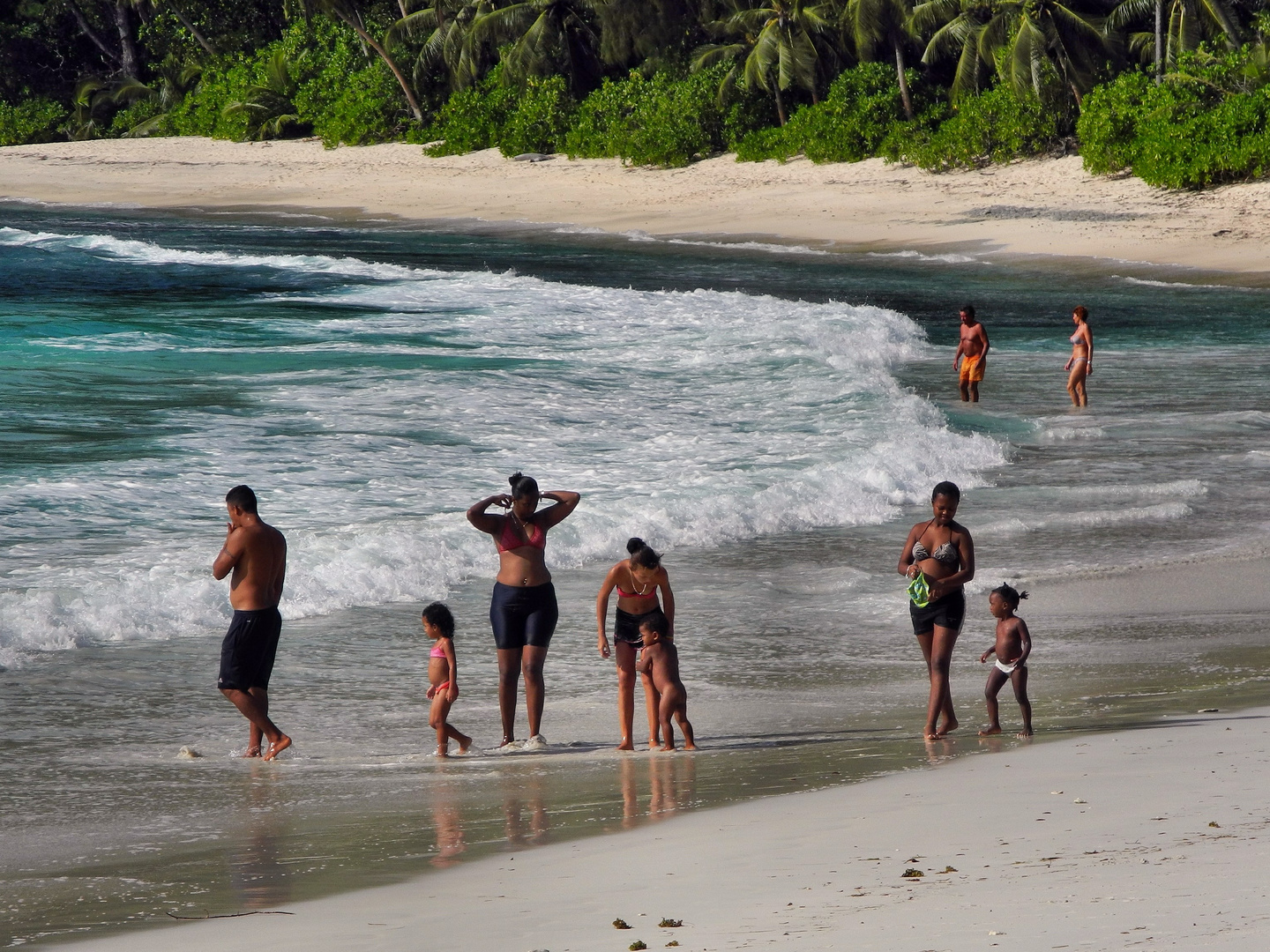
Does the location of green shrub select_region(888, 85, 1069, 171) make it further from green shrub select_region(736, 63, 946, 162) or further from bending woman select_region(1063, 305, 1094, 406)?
bending woman select_region(1063, 305, 1094, 406)

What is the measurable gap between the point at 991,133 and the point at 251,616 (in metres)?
33.3

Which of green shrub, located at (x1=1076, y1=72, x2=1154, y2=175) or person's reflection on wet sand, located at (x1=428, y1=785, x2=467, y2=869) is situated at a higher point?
green shrub, located at (x1=1076, y1=72, x2=1154, y2=175)

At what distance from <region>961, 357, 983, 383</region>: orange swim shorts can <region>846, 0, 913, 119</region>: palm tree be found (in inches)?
970

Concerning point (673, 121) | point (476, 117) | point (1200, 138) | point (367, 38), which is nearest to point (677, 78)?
point (673, 121)

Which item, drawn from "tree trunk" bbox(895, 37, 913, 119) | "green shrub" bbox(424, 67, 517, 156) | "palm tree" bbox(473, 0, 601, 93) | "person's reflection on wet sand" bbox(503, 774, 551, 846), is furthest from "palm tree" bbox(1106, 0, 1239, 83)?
"person's reflection on wet sand" bbox(503, 774, 551, 846)

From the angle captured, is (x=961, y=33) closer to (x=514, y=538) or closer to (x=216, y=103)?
(x=216, y=103)

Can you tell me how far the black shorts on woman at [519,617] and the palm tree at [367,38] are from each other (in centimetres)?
4691

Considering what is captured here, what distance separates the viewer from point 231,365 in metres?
19.9

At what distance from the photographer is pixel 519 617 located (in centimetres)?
766

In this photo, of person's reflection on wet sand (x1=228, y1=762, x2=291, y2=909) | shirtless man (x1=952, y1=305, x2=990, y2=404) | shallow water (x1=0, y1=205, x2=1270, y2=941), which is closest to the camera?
person's reflection on wet sand (x1=228, y1=762, x2=291, y2=909)

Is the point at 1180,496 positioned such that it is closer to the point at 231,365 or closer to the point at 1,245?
the point at 231,365

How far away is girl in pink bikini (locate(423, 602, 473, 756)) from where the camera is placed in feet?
23.6

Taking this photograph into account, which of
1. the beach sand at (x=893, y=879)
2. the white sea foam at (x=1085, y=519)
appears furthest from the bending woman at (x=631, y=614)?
the white sea foam at (x=1085, y=519)

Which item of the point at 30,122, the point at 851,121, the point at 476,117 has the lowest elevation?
the point at 851,121
